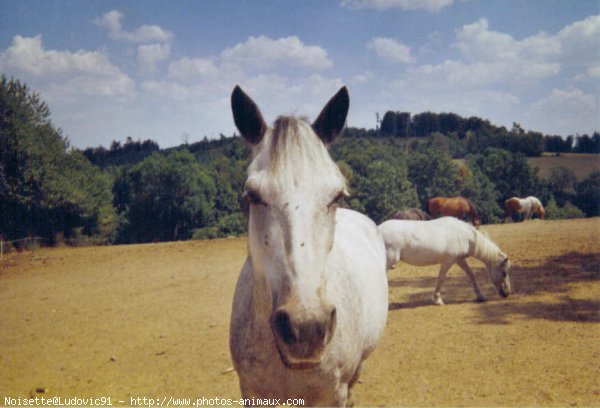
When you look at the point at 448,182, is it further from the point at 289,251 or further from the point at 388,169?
the point at 289,251

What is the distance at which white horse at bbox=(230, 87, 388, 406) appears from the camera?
5.22ft

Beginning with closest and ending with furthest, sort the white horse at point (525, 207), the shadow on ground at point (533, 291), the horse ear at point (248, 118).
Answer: the horse ear at point (248, 118)
the shadow on ground at point (533, 291)
the white horse at point (525, 207)

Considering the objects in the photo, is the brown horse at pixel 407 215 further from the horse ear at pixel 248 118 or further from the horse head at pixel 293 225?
the horse head at pixel 293 225

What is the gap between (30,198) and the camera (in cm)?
2064

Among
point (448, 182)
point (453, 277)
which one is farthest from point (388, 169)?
point (453, 277)

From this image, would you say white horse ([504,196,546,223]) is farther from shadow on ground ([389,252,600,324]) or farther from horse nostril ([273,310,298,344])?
horse nostril ([273,310,298,344])

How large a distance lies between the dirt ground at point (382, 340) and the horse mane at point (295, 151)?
3.41 m

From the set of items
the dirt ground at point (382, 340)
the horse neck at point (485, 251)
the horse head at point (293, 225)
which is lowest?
the dirt ground at point (382, 340)

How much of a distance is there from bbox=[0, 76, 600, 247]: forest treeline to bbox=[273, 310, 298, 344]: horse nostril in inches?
491

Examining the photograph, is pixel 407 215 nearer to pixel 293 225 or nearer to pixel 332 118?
pixel 332 118

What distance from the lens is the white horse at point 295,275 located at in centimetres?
159

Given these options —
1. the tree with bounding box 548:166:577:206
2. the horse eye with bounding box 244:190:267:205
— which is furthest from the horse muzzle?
the tree with bounding box 548:166:577:206

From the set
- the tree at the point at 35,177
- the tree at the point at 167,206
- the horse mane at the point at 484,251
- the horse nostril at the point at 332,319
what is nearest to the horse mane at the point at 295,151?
the horse nostril at the point at 332,319

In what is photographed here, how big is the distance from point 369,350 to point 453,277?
8.03m
